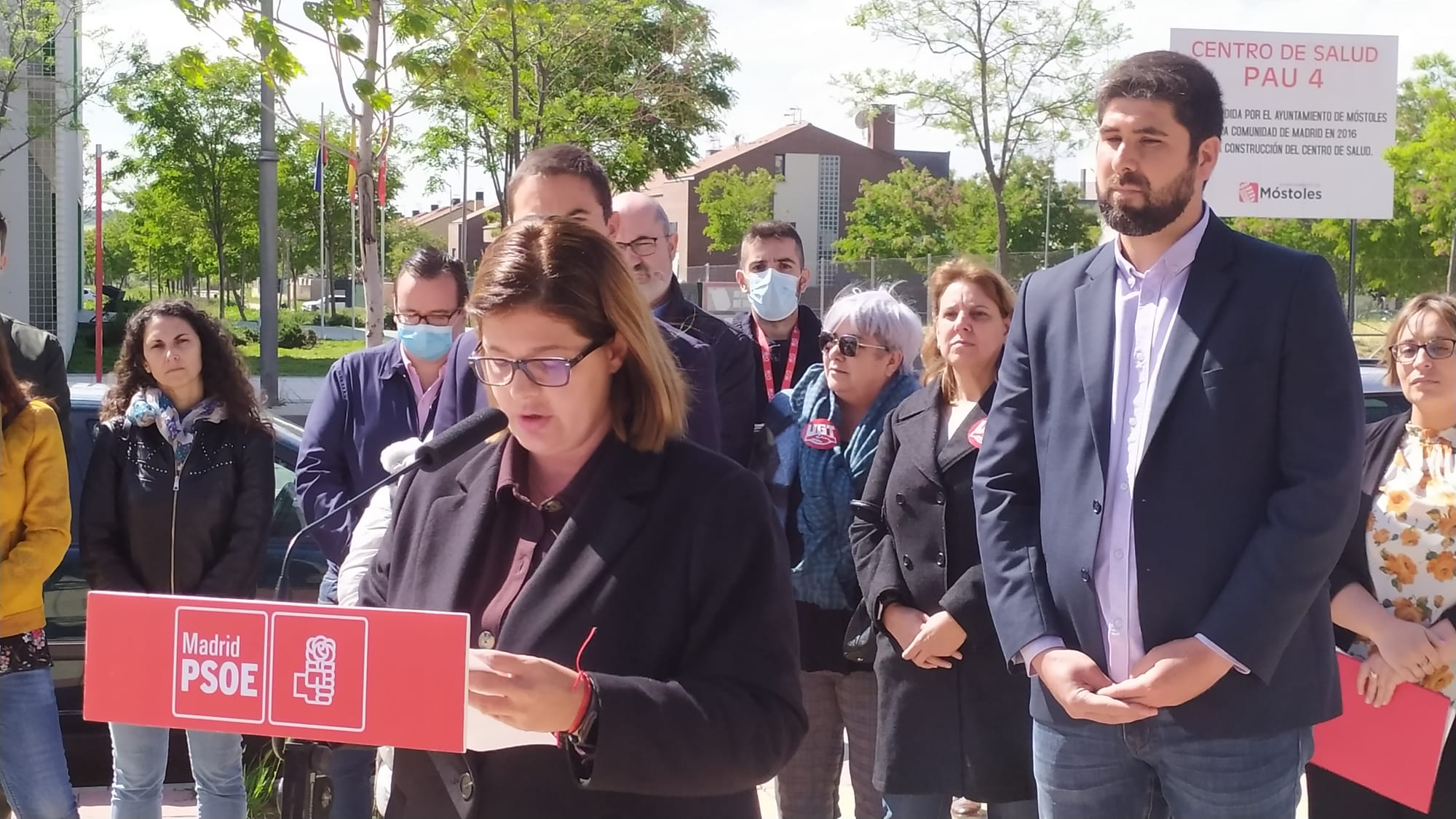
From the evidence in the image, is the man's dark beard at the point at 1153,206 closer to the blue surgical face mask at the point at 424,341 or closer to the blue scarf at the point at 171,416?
the blue surgical face mask at the point at 424,341

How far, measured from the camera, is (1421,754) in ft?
10.5

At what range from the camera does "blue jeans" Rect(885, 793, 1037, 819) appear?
3740mm

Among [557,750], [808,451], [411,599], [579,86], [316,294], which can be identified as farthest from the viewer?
[316,294]

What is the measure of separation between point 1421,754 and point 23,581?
3843 mm

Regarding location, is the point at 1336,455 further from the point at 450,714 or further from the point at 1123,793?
the point at 450,714

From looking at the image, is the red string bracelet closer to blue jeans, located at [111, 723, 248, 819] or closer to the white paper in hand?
the white paper in hand

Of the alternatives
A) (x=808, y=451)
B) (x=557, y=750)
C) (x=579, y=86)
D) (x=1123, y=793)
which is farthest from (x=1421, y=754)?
(x=579, y=86)

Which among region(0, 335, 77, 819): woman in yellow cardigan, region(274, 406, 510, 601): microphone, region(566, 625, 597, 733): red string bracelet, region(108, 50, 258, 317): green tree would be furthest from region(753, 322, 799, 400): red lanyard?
region(108, 50, 258, 317): green tree

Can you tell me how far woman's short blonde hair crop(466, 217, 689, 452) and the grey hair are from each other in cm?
230

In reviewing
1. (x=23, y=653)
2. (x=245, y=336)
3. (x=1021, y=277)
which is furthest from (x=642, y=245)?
(x=245, y=336)

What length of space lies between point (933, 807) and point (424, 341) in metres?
2.48

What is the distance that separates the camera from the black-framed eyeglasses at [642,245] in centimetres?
395

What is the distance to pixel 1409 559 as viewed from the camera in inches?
138

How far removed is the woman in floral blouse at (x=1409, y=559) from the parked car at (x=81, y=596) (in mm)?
3681
